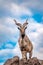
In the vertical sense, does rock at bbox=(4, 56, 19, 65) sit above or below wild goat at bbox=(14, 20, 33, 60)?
below

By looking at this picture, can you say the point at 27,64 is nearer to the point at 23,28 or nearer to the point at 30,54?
the point at 30,54

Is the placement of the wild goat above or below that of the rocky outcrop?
above

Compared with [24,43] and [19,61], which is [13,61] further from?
[24,43]

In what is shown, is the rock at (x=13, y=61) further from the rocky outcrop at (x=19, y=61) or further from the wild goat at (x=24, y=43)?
the wild goat at (x=24, y=43)

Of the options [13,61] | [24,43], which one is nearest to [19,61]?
[13,61]

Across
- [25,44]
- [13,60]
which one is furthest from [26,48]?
[13,60]

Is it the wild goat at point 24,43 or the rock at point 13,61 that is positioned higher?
the wild goat at point 24,43

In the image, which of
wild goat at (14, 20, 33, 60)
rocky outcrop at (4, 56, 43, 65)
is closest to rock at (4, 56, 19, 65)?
rocky outcrop at (4, 56, 43, 65)

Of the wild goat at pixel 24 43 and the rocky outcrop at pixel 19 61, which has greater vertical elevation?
the wild goat at pixel 24 43

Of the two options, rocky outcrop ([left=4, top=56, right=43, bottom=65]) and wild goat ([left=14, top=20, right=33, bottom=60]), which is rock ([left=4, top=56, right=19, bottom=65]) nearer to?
rocky outcrop ([left=4, top=56, right=43, bottom=65])

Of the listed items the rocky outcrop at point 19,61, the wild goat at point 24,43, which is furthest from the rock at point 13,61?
the wild goat at point 24,43

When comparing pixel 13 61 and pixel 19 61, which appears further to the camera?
pixel 19 61

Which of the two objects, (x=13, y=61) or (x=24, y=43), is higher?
(x=24, y=43)

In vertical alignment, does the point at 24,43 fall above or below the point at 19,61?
above
